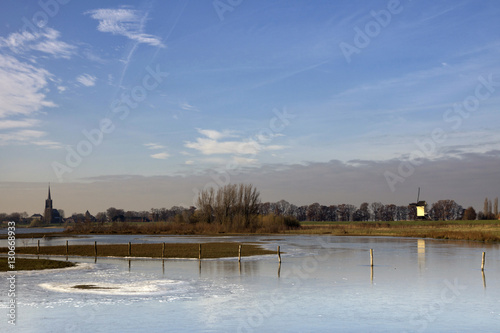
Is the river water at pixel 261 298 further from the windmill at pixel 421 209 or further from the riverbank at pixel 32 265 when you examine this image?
the windmill at pixel 421 209

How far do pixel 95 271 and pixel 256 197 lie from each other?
88.0m

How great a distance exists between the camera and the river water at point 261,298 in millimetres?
18094

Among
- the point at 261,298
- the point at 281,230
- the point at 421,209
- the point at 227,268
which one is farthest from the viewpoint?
the point at 421,209

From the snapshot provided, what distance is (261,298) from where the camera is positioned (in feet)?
76.9

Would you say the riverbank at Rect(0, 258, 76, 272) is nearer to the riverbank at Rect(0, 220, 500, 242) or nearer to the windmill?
the riverbank at Rect(0, 220, 500, 242)

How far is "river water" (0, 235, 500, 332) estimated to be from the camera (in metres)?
18.1

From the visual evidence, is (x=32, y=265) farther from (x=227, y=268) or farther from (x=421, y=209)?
(x=421, y=209)

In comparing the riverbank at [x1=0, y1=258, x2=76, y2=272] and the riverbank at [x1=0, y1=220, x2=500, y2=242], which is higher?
the riverbank at [x1=0, y1=258, x2=76, y2=272]

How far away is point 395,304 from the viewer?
2225cm

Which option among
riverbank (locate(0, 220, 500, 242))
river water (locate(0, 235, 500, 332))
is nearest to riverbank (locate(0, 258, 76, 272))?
river water (locate(0, 235, 500, 332))

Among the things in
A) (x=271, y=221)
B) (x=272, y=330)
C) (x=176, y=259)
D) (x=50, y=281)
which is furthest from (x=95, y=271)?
(x=271, y=221)

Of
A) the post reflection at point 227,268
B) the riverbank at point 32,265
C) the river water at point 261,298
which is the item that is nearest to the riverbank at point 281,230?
the post reflection at point 227,268

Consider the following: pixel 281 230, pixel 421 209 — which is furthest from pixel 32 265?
pixel 421 209

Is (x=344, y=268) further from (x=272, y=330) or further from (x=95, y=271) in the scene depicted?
(x=272, y=330)
